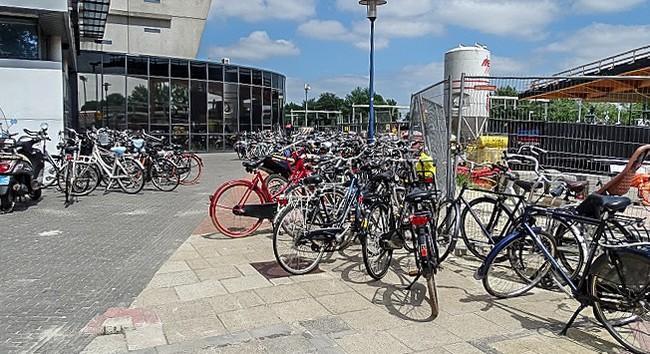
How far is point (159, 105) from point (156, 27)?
41.6ft

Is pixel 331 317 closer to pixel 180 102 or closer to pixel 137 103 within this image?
pixel 137 103

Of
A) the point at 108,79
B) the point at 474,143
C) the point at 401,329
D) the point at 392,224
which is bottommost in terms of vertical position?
the point at 401,329

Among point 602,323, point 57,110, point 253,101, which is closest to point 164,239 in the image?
point 602,323

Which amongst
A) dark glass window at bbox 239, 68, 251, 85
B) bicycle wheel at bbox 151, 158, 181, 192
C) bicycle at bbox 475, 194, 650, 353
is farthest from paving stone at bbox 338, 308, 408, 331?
dark glass window at bbox 239, 68, 251, 85

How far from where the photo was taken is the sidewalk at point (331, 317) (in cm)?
356

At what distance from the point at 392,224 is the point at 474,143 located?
469 centimetres

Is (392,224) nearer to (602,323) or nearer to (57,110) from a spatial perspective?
(602,323)

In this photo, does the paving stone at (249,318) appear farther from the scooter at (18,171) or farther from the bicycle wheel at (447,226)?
the scooter at (18,171)

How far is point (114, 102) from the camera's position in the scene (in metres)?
20.1

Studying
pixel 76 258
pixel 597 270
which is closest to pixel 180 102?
pixel 76 258

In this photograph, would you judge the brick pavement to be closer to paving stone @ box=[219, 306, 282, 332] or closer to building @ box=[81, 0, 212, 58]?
paving stone @ box=[219, 306, 282, 332]

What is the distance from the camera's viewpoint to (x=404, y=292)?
181 inches

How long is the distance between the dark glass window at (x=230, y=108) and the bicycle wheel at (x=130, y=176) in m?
12.6

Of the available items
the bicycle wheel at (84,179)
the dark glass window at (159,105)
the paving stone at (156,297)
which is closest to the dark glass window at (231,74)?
the dark glass window at (159,105)
